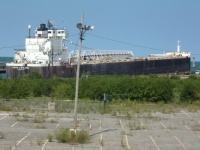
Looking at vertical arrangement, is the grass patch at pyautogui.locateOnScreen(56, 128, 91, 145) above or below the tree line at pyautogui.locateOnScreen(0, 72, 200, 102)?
below

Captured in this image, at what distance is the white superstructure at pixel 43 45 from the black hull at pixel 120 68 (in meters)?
2.56

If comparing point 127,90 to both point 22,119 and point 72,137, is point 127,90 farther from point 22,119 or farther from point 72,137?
point 72,137

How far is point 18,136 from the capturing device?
20812 millimetres

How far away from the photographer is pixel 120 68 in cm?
10688

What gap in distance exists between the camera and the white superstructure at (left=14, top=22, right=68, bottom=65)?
9138 cm

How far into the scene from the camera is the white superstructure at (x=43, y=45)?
300 ft

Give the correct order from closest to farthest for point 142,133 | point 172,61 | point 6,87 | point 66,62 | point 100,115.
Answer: point 142,133, point 100,115, point 6,87, point 66,62, point 172,61

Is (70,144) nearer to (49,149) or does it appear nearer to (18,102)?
(49,149)

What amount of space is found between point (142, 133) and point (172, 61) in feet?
316

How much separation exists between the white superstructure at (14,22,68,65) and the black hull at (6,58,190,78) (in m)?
2.56

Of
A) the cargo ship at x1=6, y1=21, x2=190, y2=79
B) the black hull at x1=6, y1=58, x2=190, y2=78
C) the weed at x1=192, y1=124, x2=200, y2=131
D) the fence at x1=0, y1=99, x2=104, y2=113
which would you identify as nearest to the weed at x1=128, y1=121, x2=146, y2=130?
the weed at x1=192, y1=124, x2=200, y2=131

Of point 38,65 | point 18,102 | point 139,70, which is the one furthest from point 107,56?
point 18,102

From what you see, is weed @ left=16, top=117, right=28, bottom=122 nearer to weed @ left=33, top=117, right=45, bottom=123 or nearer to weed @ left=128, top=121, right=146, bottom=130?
weed @ left=33, top=117, right=45, bottom=123

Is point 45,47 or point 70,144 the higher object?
point 45,47
